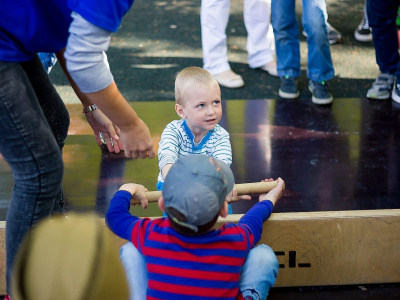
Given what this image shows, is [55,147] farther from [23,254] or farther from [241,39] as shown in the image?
[241,39]

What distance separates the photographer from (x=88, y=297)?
699 millimetres

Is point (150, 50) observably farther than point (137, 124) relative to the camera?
Yes

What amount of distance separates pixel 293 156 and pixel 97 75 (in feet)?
5.47

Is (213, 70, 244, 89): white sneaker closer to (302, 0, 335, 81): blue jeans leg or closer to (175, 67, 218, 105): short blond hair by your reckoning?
(302, 0, 335, 81): blue jeans leg

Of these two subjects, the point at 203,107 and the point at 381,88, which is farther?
the point at 381,88

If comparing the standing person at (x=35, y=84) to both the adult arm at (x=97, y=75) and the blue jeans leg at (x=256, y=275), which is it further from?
the blue jeans leg at (x=256, y=275)

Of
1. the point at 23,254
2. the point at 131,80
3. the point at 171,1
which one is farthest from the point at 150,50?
the point at 23,254

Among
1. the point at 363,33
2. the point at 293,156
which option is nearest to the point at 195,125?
the point at 293,156

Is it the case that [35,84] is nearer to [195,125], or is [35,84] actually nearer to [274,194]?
[195,125]

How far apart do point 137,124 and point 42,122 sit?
270 millimetres

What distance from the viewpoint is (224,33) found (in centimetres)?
386

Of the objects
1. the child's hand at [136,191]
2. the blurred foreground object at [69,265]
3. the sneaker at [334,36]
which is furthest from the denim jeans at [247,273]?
the sneaker at [334,36]

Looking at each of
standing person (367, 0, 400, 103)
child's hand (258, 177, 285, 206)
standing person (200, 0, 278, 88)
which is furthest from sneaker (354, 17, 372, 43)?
child's hand (258, 177, 285, 206)

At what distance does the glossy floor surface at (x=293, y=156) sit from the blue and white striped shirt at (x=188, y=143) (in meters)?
0.45
